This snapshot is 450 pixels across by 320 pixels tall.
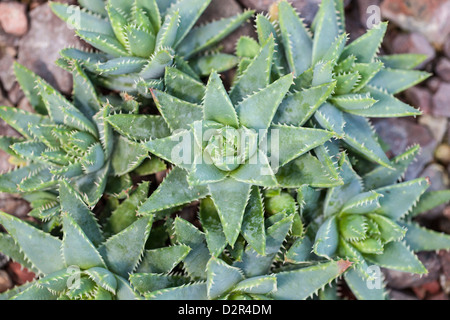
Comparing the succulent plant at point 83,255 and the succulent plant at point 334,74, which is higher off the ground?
the succulent plant at point 334,74

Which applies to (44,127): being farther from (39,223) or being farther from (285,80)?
(285,80)

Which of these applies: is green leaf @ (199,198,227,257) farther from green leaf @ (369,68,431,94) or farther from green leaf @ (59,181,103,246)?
green leaf @ (369,68,431,94)

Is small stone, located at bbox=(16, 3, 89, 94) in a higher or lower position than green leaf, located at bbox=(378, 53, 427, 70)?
higher

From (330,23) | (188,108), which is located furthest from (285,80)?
(330,23)

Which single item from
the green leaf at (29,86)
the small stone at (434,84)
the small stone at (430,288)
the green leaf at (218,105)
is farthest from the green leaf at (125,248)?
the small stone at (434,84)

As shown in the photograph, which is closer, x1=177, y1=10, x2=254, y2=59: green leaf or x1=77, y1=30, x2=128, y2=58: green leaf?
x1=77, y1=30, x2=128, y2=58: green leaf

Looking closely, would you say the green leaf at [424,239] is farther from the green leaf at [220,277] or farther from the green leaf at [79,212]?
the green leaf at [79,212]

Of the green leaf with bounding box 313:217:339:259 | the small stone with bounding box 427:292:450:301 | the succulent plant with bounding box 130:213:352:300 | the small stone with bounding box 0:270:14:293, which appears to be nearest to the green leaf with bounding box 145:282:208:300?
the succulent plant with bounding box 130:213:352:300
